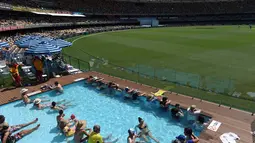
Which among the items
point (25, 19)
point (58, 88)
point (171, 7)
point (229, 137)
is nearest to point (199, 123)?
point (229, 137)

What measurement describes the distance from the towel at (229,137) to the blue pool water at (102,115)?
1393 millimetres

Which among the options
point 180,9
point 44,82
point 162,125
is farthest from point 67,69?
point 180,9

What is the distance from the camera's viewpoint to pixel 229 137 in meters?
8.23

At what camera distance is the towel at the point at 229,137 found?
26.3 feet

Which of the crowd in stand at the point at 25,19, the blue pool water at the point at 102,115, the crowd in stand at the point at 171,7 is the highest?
the crowd in stand at the point at 171,7

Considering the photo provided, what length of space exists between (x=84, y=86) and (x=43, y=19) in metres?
46.5

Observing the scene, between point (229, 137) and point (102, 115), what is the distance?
6356mm

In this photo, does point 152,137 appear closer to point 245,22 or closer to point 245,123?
point 245,123

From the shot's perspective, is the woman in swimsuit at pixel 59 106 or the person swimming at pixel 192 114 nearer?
the person swimming at pixel 192 114

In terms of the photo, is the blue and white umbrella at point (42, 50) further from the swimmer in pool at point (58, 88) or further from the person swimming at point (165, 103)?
the person swimming at point (165, 103)

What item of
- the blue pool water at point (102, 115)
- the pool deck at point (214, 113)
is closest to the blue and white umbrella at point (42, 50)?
the pool deck at point (214, 113)

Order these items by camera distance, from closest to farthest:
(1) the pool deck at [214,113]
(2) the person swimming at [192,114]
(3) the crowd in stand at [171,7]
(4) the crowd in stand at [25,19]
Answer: (1) the pool deck at [214,113]
(2) the person swimming at [192,114]
(4) the crowd in stand at [25,19]
(3) the crowd in stand at [171,7]

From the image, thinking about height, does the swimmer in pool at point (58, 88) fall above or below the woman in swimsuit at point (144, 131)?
above

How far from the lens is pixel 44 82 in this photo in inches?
609
